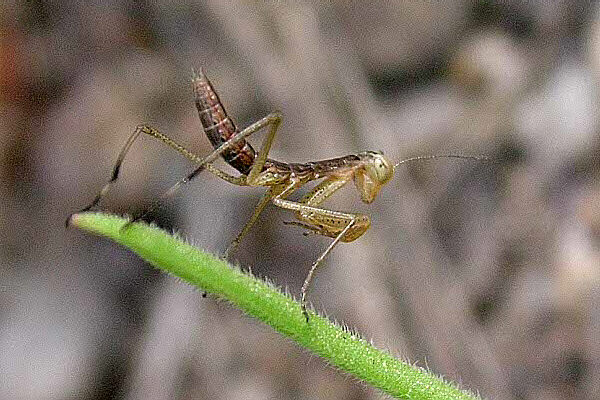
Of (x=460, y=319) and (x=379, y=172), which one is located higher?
(x=379, y=172)

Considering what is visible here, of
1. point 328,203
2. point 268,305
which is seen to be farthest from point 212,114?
point 328,203

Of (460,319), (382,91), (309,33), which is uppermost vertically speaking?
(309,33)

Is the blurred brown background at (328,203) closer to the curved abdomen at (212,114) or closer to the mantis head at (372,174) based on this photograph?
the mantis head at (372,174)

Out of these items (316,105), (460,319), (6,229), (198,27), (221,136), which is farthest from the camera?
(198,27)

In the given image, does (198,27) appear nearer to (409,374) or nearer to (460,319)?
(460,319)

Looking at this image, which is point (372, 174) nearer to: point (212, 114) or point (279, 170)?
Answer: point (279, 170)

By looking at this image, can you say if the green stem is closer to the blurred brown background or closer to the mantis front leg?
the mantis front leg

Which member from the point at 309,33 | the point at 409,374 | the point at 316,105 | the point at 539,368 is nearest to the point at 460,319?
the point at 539,368

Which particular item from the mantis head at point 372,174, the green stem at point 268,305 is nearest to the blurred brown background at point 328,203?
the mantis head at point 372,174
